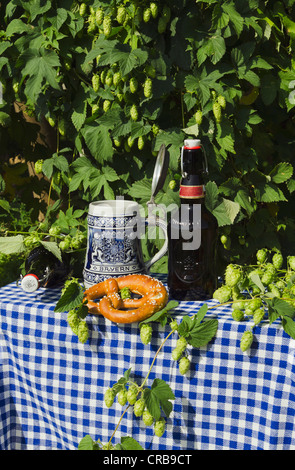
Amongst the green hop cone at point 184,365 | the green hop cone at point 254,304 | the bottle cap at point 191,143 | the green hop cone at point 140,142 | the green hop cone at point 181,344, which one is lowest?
the green hop cone at point 184,365

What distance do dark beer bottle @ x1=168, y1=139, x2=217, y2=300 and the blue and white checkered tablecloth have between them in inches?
1.9

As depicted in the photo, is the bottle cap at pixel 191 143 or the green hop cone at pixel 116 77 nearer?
the bottle cap at pixel 191 143

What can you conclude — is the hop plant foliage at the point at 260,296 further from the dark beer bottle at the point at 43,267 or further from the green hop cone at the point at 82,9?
the green hop cone at the point at 82,9

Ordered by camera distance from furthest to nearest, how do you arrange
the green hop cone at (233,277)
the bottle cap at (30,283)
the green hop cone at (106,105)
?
the green hop cone at (106,105) → the bottle cap at (30,283) → the green hop cone at (233,277)

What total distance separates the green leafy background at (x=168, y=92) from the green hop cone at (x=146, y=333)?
427mm

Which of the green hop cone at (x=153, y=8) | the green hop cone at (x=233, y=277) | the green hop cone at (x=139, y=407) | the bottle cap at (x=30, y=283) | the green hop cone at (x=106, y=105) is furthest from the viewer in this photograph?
the green hop cone at (x=106, y=105)

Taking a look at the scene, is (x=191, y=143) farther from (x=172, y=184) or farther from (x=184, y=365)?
(x=184, y=365)

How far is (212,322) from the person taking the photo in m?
1.13

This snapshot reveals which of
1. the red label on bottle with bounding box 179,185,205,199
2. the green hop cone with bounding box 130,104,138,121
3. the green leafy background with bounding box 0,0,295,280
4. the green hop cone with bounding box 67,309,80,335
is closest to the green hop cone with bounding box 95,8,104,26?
the green leafy background with bounding box 0,0,295,280

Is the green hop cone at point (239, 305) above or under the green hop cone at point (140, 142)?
under

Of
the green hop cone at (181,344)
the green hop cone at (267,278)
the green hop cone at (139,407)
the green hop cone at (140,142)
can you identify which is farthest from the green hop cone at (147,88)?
the green hop cone at (139,407)

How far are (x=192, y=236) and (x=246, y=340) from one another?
0.91ft

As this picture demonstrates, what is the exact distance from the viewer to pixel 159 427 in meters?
1.09

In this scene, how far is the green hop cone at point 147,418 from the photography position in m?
1.08
